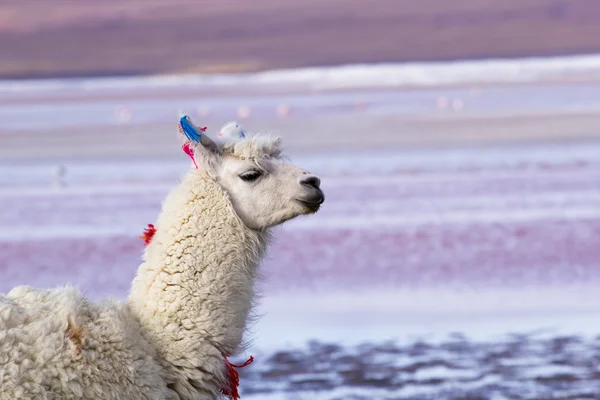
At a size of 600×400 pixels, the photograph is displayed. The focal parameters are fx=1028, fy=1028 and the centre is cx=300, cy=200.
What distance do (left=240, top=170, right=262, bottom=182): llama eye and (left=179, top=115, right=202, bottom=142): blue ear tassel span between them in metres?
0.21

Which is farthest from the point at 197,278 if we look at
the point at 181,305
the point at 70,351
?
the point at 70,351

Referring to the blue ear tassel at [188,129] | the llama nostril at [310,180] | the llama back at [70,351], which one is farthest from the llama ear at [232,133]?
the llama back at [70,351]

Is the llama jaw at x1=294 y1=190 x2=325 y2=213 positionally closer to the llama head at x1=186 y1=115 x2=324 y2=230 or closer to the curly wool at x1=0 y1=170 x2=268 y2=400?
the llama head at x1=186 y1=115 x2=324 y2=230

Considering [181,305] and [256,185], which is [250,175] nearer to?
[256,185]

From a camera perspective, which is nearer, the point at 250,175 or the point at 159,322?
the point at 159,322

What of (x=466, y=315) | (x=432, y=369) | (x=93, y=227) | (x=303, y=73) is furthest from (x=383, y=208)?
(x=303, y=73)

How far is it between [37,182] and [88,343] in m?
11.6

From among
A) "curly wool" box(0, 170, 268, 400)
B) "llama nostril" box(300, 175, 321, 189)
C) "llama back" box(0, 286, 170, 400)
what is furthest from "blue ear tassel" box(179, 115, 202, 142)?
"llama back" box(0, 286, 170, 400)

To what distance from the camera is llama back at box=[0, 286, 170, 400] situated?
3162mm

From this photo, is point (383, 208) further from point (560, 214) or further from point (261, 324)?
point (261, 324)

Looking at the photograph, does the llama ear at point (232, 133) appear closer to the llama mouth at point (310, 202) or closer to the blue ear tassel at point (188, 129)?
the blue ear tassel at point (188, 129)

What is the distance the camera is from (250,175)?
12.1 feet

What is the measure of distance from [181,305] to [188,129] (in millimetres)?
625

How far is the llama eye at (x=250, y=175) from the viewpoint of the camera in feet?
12.1
